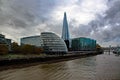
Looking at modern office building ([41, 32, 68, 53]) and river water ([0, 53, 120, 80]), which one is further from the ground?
modern office building ([41, 32, 68, 53])

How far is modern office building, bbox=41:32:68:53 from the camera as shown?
382 feet

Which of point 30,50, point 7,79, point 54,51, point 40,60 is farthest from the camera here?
point 54,51

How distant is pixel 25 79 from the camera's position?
23062 mm

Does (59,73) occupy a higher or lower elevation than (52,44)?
lower

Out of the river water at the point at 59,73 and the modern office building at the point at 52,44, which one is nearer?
the river water at the point at 59,73

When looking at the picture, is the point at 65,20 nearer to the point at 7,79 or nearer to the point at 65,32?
the point at 65,32

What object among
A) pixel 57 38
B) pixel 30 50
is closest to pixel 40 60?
pixel 30 50

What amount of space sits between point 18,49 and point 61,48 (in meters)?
36.0

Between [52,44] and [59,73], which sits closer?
[59,73]

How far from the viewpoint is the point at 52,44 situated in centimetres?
11781

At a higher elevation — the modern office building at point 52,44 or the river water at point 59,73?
the modern office building at point 52,44

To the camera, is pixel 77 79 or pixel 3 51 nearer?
pixel 77 79

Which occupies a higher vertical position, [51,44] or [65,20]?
[65,20]

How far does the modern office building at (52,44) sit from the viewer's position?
11631 centimetres
